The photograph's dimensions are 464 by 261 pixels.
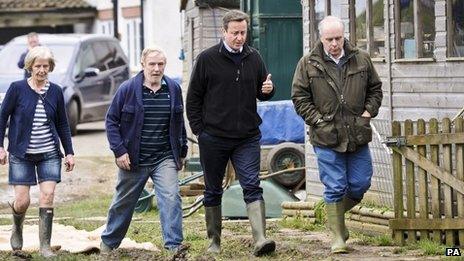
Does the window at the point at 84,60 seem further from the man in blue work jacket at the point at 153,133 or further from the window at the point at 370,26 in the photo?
the man in blue work jacket at the point at 153,133

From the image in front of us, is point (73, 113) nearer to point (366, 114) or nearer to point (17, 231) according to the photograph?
point (17, 231)

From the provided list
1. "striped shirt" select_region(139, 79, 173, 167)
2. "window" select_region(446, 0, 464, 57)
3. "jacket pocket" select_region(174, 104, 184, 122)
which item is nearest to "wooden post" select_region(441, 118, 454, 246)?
"window" select_region(446, 0, 464, 57)

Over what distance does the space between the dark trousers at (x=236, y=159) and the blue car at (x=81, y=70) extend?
1691 centimetres

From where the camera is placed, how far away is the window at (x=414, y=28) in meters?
14.9

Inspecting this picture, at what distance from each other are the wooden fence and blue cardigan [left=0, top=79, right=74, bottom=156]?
9.20ft

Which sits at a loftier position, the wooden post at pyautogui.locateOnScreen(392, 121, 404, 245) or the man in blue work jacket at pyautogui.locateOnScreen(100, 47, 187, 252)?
the man in blue work jacket at pyautogui.locateOnScreen(100, 47, 187, 252)

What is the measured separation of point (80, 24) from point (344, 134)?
3553 cm

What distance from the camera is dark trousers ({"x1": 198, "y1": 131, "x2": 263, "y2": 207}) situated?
1320cm

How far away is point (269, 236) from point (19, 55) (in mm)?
17277

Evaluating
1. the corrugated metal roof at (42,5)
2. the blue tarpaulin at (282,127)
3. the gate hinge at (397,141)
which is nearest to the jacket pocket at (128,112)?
the gate hinge at (397,141)

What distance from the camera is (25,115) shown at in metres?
13.5

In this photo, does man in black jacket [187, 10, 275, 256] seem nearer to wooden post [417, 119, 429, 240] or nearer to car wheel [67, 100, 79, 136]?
wooden post [417, 119, 429, 240]

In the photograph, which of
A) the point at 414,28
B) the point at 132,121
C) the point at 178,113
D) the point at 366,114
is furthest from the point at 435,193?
the point at 132,121

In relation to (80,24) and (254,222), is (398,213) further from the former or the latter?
(80,24)
